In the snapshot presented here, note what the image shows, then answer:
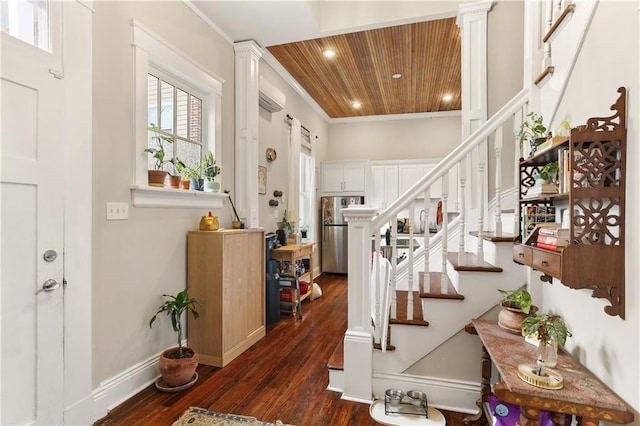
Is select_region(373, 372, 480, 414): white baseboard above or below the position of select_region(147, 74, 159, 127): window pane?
below

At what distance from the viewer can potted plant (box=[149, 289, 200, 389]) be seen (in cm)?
216

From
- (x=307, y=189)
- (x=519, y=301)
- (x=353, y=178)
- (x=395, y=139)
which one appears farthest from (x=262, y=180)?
(x=395, y=139)

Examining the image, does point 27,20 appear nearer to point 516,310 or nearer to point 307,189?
point 516,310

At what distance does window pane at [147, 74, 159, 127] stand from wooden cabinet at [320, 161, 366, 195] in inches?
156

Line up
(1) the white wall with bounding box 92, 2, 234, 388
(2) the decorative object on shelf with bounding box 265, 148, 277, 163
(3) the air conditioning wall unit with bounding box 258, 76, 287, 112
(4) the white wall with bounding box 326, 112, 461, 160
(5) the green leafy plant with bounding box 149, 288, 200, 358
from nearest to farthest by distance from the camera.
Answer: (1) the white wall with bounding box 92, 2, 234, 388, (5) the green leafy plant with bounding box 149, 288, 200, 358, (3) the air conditioning wall unit with bounding box 258, 76, 287, 112, (2) the decorative object on shelf with bounding box 265, 148, 277, 163, (4) the white wall with bounding box 326, 112, 461, 160

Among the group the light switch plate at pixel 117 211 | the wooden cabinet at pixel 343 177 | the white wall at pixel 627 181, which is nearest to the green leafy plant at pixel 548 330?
the white wall at pixel 627 181

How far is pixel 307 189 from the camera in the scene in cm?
570

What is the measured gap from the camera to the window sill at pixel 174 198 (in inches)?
85.4

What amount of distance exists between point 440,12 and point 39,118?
3.24m

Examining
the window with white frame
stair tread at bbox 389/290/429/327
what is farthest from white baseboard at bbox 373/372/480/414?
the window with white frame

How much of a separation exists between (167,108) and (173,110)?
0.05 meters

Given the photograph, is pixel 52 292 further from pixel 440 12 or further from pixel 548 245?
pixel 440 12

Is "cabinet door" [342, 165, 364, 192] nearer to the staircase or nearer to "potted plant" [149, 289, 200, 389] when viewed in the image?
the staircase

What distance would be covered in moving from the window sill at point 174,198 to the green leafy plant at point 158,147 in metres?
0.23
